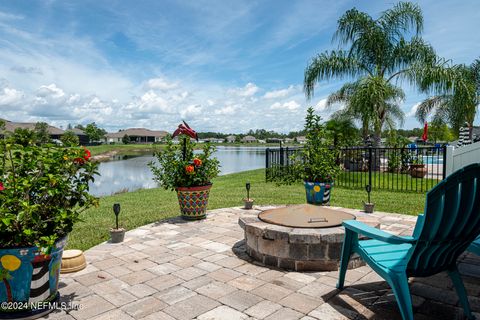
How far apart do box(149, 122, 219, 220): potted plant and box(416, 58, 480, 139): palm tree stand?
9.36 meters

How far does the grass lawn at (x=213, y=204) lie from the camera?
4930mm

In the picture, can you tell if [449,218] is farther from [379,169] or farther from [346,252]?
[379,169]

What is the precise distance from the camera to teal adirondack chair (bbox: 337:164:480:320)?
1882mm

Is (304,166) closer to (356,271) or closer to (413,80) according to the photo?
(356,271)

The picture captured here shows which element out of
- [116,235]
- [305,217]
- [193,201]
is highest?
[305,217]

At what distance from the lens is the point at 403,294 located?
201cm

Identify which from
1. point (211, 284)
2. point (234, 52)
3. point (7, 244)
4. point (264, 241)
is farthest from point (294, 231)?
point (234, 52)

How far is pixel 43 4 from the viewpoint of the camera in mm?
6402

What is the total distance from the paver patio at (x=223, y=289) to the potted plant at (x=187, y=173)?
4.63 ft

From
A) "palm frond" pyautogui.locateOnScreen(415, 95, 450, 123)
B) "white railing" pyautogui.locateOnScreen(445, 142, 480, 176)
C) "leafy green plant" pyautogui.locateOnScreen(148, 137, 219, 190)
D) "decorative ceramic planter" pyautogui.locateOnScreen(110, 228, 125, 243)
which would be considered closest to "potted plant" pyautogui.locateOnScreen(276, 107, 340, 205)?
"leafy green plant" pyautogui.locateOnScreen(148, 137, 219, 190)

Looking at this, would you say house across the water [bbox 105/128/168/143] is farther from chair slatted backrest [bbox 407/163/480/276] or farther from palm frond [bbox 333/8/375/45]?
chair slatted backrest [bbox 407/163/480/276]

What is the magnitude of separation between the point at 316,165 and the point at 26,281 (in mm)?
4927

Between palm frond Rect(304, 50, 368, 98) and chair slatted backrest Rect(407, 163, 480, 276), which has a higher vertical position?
palm frond Rect(304, 50, 368, 98)

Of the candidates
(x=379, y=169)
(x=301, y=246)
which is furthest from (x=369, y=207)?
(x=379, y=169)
